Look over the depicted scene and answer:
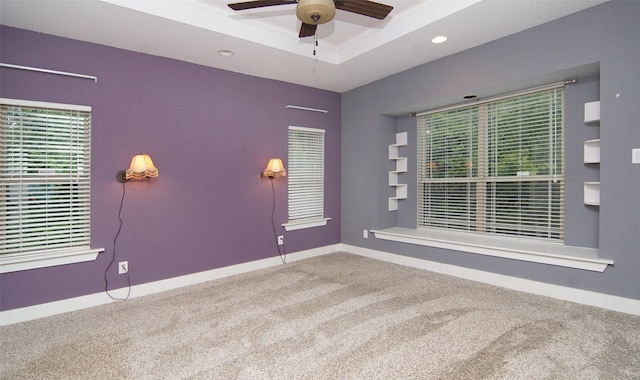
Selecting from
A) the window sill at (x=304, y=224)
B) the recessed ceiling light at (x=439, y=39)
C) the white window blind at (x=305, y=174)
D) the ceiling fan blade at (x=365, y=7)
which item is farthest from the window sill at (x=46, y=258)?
the recessed ceiling light at (x=439, y=39)

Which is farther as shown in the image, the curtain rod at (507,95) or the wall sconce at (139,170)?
the curtain rod at (507,95)

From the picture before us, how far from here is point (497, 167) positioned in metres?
3.79

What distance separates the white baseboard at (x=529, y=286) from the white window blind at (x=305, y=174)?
127 cm

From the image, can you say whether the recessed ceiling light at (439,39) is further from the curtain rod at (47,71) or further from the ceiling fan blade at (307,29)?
the curtain rod at (47,71)

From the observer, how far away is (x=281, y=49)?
3.43 m

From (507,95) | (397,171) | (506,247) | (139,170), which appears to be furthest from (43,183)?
(507,95)

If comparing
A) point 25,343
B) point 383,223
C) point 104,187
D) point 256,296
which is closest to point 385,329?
point 256,296

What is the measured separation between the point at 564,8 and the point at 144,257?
467cm

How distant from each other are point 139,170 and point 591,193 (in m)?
4.37

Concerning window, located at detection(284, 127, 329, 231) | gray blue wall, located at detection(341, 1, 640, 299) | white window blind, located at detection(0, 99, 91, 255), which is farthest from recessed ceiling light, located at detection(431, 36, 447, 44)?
white window blind, located at detection(0, 99, 91, 255)

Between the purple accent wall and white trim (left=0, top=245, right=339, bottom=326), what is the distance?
59 mm

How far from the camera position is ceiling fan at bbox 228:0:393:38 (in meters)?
2.09

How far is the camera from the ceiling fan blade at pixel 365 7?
2244 millimetres

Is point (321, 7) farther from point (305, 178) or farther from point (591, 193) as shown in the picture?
point (591, 193)
